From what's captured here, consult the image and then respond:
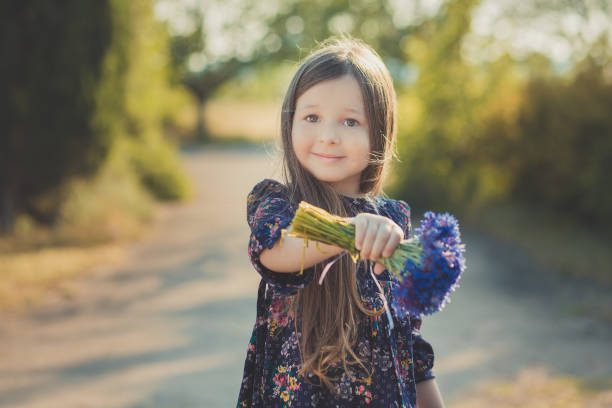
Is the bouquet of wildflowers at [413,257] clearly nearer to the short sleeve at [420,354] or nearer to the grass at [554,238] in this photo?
the short sleeve at [420,354]

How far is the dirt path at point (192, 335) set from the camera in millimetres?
4289

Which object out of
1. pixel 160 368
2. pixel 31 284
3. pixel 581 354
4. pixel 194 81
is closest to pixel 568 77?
pixel 581 354

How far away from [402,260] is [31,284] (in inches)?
241

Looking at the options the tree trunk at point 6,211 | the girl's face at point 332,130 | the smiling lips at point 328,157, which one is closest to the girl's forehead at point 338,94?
the girl's face at point 332,130

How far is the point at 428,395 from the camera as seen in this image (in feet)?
6.01

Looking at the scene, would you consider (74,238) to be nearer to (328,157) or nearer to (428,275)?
(328,157)

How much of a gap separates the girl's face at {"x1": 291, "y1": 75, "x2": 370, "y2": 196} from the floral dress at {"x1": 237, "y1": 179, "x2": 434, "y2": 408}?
0.42 ft

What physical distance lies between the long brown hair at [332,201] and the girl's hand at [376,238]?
362 mm

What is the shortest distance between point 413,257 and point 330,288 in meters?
0.41

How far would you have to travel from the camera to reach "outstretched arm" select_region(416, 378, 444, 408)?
1.83m

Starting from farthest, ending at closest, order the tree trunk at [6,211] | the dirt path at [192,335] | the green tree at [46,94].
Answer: the tree trunk at [6,211] → the green tree at [46,94] → the dirt path at [192,335]

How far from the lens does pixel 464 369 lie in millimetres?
4727

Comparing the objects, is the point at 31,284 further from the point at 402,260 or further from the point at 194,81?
the point at 194,81

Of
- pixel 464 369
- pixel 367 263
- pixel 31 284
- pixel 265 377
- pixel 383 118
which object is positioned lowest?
pixel 265 377
